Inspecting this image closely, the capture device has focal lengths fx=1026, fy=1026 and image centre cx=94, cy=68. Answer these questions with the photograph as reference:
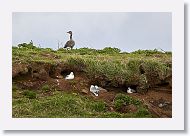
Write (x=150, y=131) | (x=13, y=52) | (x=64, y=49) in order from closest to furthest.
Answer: (x=150, y=131), (x=13, y=52), (x=64, y=49)

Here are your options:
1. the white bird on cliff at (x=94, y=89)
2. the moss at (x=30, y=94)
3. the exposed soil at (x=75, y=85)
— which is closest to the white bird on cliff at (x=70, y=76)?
the exposed soil at (x=75, y=85)

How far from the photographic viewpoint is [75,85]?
47.0 ft

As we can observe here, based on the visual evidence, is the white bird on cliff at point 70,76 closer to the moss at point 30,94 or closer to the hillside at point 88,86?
the hillside at point 88,86

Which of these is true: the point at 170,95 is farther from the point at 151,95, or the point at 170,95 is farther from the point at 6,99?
the point at 6,99

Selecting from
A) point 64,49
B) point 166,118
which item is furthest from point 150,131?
point 64,49

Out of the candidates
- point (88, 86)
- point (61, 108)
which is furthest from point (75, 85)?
point (61, 108)

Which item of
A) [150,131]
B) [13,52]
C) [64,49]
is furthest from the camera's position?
[64,49]

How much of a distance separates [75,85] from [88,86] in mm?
183

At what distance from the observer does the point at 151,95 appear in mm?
14312

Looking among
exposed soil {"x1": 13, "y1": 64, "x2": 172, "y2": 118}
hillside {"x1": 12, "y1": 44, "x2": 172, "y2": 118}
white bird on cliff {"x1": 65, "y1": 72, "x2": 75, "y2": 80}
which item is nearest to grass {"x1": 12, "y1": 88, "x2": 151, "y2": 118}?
hillside {"x1": 12, "y1": 44, "x2": 172, "y2": 118}

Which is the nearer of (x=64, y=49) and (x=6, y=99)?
(x=6, y=99)

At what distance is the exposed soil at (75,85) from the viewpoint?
14.1 metres

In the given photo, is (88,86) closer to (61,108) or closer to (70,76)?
(70,76)
